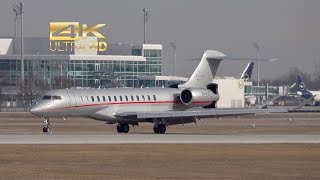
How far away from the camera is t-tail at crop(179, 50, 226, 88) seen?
79438 millimetres

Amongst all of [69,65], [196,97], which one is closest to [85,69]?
[69,65]

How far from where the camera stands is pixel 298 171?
40.0 metres

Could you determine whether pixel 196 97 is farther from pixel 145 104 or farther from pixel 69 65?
pixel 69 65

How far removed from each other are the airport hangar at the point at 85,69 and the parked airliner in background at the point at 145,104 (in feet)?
279

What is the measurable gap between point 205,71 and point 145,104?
6.69 metres

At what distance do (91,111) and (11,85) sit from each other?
9853 centimetres

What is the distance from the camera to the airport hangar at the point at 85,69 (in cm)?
16750

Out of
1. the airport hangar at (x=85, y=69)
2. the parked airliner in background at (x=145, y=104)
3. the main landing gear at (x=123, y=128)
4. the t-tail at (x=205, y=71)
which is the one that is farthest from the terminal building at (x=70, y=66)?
the main landing gear at (x=123, y=128)

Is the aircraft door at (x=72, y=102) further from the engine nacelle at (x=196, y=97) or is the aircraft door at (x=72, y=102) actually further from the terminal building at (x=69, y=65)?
the terminal building at (x=69, y=65)

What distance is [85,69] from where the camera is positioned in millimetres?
178125

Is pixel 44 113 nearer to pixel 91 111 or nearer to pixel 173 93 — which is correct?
pixel 91 111

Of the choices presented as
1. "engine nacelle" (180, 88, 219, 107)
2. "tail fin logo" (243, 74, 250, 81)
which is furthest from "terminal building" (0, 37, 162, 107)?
"engine nacelle" (180, 88, 219, 107)

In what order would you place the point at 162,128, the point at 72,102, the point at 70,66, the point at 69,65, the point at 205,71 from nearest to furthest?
the point at 72,102, the point at 162,128, the point at 205,71, the point at 69,65, the point at 70,66

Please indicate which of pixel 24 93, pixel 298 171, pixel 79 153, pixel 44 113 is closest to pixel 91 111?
pixel 44 113
